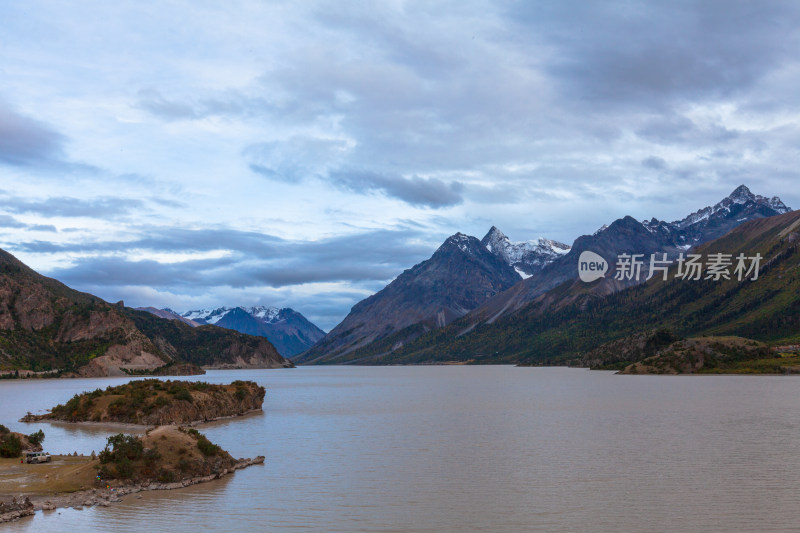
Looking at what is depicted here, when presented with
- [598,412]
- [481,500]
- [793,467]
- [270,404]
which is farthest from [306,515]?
[270,404]

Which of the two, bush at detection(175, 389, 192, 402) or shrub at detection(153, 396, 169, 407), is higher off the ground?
bush at detection(175, 389, 192, 402)

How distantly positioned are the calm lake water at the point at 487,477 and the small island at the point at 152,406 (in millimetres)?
4538

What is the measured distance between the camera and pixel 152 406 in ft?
311

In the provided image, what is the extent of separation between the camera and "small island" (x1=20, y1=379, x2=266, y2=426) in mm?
94312

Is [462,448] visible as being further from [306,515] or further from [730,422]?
[730,422]

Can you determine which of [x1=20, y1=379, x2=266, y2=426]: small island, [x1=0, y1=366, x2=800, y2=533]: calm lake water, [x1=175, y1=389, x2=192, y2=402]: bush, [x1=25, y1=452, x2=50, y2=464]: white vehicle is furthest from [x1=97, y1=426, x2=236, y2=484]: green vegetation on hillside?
[x1=175, y1=389, x2=192, y2=402]: bush

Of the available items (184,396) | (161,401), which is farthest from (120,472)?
(184,396)

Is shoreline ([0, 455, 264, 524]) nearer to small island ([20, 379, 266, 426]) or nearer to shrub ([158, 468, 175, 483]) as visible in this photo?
shrub ([158, 468, 175, 483])

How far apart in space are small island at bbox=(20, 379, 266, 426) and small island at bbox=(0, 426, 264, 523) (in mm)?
35871

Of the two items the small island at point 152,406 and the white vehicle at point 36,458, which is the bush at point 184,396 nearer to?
the small island at point 152,406

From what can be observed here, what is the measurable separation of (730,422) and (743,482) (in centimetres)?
4399

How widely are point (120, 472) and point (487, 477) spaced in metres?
27.4

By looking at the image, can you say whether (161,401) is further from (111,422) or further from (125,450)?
(125,450)

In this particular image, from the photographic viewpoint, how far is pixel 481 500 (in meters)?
45.0
